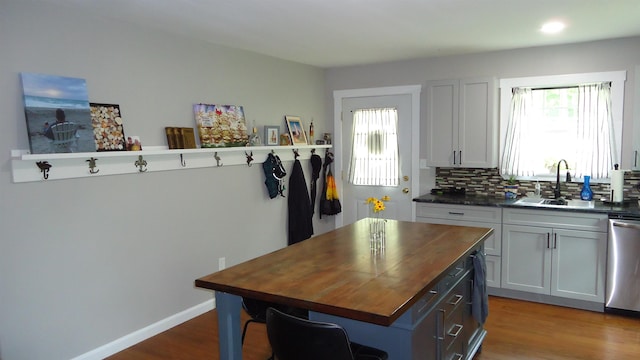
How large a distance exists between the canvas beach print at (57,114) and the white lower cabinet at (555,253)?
11.6 ft

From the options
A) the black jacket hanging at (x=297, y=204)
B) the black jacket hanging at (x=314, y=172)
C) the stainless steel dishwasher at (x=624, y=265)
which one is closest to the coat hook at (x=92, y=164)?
the black jacket hanging at (x=297, y=204)

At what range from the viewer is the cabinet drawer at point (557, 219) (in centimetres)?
386

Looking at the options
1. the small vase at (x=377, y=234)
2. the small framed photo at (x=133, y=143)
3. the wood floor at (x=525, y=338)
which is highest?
the small framed photo at (x=133, y=143)

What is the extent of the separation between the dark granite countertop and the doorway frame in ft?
1.17

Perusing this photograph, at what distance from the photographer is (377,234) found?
312 centimetres

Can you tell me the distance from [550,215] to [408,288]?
2613 mm

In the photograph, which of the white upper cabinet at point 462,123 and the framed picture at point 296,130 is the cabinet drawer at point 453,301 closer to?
the white upper cabinet at point 462,123

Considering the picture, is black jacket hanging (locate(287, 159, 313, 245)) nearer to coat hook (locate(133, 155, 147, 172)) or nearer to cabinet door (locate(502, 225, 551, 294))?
coat hook (locate(133, 155, 147, 172))

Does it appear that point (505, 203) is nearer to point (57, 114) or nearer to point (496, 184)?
point (496, 184)

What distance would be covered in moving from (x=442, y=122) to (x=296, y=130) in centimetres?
156

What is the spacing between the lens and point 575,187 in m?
4.42

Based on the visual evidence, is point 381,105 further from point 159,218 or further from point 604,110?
point 159,218

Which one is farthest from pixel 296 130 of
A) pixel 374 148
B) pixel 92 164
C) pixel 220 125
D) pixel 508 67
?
pixel 92 164

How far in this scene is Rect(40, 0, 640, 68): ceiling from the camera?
298 centimetres
